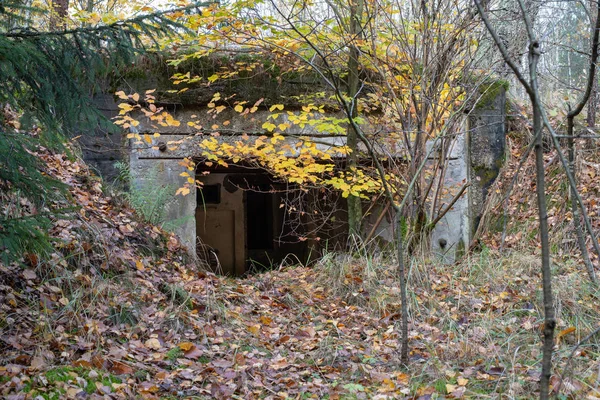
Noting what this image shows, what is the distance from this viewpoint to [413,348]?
4320 mm

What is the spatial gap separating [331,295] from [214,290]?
1.13m

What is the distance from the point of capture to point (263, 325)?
4.88 m

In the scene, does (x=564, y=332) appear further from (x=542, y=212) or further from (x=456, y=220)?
(x=456, y=220)

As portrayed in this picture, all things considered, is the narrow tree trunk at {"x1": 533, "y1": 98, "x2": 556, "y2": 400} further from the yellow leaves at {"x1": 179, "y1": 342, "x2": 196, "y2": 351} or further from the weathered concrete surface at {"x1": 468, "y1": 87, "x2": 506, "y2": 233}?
the weathered concrete surface at {"x1": 468, "y1": 87, "x2": 506, "y2": 233}

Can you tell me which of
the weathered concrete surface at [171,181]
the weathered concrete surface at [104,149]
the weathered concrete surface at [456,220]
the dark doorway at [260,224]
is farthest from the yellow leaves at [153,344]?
the dark doorway at [260,224]

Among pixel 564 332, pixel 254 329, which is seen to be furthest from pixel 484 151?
pixel 254 329

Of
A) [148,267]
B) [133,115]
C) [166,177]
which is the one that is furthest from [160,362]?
[133,115]

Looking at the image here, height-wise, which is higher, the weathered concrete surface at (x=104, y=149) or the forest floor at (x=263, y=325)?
the weathered concrete surface at (x=104, y=149)

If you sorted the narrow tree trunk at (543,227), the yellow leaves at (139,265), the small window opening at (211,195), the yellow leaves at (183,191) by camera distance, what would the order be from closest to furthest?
the narrow tree trunk at (543,227) → the yellow leaves at (139,265) → the yellow leaves at (183,191) → the small window opening at (211,195)

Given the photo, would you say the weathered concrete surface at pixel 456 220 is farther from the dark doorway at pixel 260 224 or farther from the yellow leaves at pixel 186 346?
the dark doorway at pixel 260 224

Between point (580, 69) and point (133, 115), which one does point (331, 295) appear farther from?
point (580, 69)

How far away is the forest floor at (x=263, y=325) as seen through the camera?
3484mm

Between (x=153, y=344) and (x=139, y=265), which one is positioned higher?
(x=139, y=265)

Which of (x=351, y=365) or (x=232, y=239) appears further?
(x=232, y=239)
